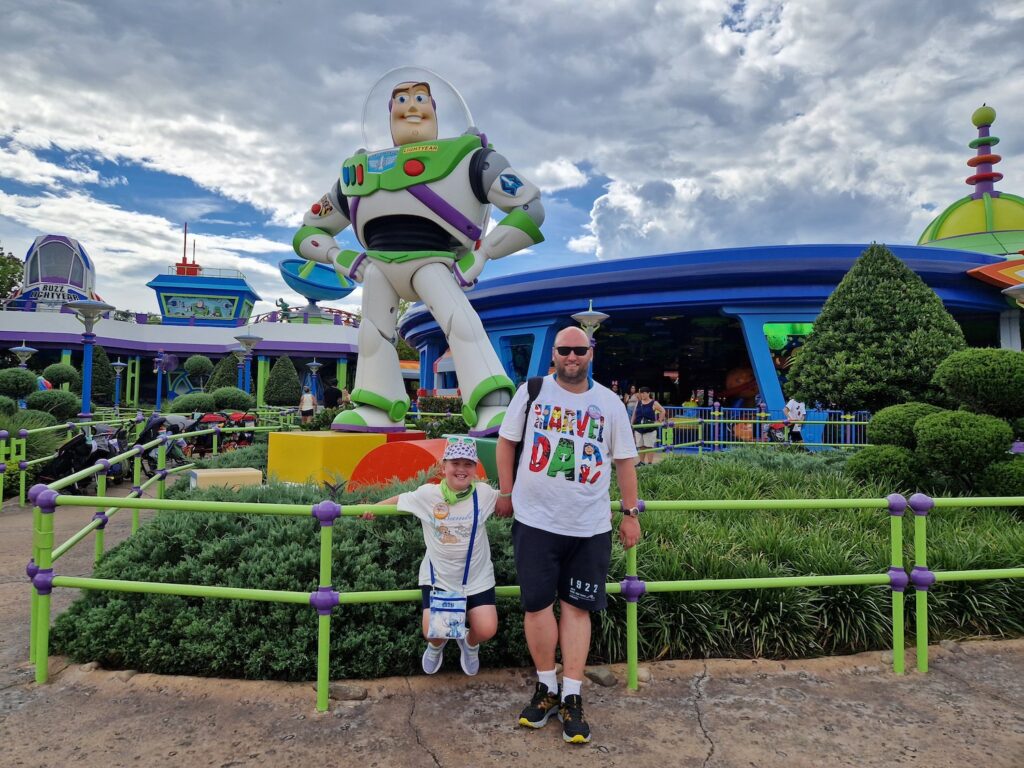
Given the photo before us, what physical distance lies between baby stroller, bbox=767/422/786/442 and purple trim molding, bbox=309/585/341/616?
11639mm

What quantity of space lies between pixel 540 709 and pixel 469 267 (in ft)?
15.3

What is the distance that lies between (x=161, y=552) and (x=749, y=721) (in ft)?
10.8

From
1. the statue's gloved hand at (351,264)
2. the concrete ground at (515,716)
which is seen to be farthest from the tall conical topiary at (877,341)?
the statue's gloved hand at (351,264)

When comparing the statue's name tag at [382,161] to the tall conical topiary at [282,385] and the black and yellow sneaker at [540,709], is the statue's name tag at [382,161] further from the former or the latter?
the tall conical topiary at [282,385]

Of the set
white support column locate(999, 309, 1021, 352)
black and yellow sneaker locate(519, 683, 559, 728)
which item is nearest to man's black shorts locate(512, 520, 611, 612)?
black and yellow sneaker locate(519, 683, 559, 728)

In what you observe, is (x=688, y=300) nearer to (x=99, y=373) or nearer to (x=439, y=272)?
(x=439, y=272)

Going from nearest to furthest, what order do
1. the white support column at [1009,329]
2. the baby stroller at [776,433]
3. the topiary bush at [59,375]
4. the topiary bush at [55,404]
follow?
1. the baby stroller at [776,433]
2. the topiary bush at [55,404]
3. the white support column at [1009,329]
4. the topiary bush at [59,375]

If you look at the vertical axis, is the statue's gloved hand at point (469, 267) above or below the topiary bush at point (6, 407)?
above

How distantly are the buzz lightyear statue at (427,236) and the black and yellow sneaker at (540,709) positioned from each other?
11.4ft

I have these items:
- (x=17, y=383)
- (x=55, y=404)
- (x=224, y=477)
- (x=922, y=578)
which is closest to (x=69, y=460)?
(x=224, y=477)

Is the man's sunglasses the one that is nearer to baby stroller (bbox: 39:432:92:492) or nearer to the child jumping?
the child jumping

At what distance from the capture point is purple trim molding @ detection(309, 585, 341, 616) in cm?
289

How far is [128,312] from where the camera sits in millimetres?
36469

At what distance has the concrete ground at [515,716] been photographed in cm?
251
